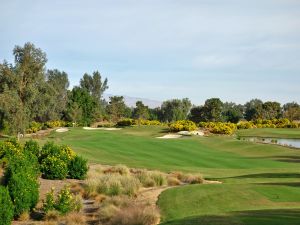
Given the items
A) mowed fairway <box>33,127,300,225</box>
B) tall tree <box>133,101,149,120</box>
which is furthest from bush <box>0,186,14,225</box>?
tall tree <box>133,101,149,120</box>

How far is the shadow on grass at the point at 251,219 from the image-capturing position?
37.4 ft

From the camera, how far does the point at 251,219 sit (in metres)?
11.8

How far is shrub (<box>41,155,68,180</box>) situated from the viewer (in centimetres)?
2323

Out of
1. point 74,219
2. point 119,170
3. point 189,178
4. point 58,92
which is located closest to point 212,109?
point 58,92

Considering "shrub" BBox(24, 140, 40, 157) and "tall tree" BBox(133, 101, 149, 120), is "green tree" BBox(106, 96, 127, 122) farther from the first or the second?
"shrub" BBox(24, 140, 40, 157)

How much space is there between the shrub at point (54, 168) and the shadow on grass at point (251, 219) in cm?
1209

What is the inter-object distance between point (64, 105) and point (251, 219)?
91805 millimetres

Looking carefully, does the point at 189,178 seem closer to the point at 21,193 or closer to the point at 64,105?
the point at 21,193

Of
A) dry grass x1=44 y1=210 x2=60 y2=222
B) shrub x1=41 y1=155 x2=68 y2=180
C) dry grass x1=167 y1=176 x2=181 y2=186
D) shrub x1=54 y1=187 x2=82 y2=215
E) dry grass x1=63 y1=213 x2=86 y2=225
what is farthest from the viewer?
shrub x1=41 y1=155 x2=68 y2=180

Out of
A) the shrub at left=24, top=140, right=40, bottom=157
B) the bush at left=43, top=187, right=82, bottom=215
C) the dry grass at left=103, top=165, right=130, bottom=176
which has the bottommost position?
the bush at left=43, top=187, right=82, bottom=215

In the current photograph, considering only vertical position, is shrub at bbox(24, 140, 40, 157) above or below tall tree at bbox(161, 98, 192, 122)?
below

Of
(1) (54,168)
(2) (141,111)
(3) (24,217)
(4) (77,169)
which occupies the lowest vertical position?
(3) (24,217)

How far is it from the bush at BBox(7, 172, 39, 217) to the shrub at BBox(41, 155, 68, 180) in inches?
214

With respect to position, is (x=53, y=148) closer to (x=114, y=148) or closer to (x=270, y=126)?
(x=114, y=148)
